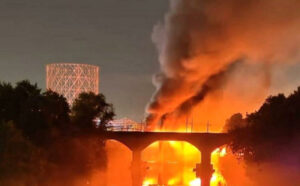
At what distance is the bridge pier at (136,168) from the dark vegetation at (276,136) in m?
26.6

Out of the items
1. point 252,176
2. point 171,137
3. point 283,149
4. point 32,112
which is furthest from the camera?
point 171,137

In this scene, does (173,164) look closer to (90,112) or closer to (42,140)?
(90,112)

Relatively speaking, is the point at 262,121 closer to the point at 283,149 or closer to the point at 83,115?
the point at 283,149

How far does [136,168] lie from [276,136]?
34605 millimetres

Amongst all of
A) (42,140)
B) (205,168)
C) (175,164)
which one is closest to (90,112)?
(42,140)

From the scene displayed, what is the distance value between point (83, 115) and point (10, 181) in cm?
2292

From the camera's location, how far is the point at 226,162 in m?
89.2

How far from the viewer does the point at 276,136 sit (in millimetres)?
48656

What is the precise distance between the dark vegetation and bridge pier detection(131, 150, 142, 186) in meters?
26.6

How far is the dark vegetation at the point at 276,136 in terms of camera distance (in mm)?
47688

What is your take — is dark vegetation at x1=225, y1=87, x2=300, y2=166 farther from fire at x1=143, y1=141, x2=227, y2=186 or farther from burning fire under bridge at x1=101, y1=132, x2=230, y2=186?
fire at x1=143, y1=141, x2=227, y2=186

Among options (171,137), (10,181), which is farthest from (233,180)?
(10,181)

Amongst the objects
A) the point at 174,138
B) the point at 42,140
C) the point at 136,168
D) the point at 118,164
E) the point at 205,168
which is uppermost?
the point at 174,138

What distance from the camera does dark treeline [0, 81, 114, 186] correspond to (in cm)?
3688
